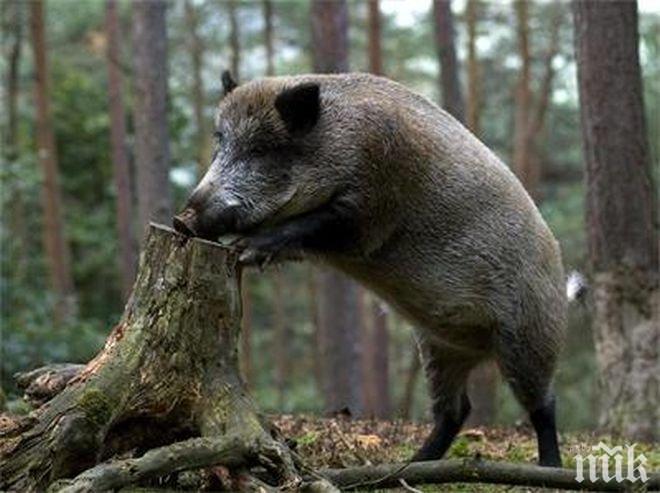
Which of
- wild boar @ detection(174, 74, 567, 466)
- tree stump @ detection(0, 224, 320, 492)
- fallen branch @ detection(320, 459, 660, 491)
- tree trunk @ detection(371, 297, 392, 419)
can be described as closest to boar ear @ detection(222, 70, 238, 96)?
wild boar @ detection(174, 74, 567, 466)

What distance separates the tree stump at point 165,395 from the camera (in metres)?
4.50

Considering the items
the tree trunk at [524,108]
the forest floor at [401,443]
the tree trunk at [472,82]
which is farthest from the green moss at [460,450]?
the tree trunk at [524,108]

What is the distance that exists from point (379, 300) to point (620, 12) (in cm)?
372

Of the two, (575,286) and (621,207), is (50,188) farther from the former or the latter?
(575,286)

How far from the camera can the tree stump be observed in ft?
14.8

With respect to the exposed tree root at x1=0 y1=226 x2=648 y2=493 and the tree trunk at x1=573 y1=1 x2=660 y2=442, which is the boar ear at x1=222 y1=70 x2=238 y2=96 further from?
the tree trunk at x1=573 y1=1 x2=660 y2=442

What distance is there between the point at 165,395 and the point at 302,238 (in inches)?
39.9

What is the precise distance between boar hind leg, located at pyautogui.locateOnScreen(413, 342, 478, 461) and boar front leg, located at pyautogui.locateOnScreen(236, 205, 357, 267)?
3.88 feet

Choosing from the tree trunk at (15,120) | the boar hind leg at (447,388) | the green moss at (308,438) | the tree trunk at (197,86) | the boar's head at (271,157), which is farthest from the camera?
the tree trunk at (197,86)

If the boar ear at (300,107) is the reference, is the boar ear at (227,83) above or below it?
above

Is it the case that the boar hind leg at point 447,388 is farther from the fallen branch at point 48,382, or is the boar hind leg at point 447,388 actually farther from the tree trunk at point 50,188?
the tree trunk at point 50,188

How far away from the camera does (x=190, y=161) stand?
834 inches

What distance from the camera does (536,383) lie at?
19.7 feet

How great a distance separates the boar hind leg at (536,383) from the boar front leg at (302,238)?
3.62 ft
